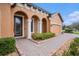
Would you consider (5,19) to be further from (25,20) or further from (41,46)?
(41,46)

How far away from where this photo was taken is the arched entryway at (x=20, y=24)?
3.28 metres

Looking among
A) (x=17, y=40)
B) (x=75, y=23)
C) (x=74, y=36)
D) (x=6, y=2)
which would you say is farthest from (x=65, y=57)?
(x=6, y=2)

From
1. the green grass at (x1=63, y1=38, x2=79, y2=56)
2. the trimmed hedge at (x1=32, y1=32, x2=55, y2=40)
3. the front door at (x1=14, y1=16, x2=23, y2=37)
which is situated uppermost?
the front door at (x1=14, y1=16, x2=23, y2=37)

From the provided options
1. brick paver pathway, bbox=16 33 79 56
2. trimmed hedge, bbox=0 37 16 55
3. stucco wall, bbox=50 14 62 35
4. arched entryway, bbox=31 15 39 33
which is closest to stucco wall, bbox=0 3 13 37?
trimmed hedge, bbox=0 37 16 55

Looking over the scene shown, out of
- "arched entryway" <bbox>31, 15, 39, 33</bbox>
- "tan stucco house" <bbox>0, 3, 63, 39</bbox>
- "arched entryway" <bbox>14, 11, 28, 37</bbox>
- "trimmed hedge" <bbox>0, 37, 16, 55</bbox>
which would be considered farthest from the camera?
"arched entryway" <bbox>31, 15, 39, 33</bbox>

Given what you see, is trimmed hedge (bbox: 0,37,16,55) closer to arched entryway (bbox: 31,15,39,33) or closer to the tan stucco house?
the tan stucco house

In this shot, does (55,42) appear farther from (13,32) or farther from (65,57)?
(13,32)

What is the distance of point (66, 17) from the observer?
330 centimetres

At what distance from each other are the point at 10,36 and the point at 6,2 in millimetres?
730

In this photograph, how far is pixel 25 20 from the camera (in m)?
3.41

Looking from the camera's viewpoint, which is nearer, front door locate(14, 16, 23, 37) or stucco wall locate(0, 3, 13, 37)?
stucco wall locate(0, 3, 13, 37)

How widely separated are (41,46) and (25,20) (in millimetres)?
700

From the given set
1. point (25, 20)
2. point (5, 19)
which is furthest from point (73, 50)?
point (5, 19)

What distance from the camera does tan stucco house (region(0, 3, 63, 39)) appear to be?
316 centimetres
